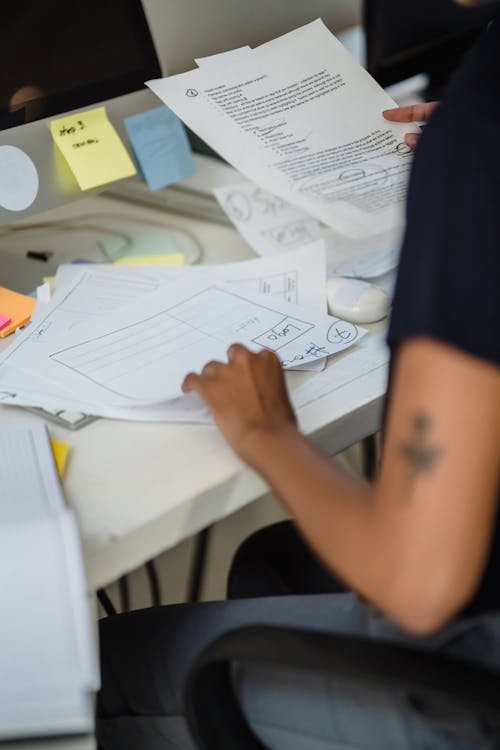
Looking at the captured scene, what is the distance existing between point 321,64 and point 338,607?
24.4 inches

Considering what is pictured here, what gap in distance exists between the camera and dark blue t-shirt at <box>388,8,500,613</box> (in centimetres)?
61

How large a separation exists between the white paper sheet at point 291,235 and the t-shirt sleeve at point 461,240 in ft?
1.77

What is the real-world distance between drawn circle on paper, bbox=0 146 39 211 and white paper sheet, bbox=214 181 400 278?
0.86 feet

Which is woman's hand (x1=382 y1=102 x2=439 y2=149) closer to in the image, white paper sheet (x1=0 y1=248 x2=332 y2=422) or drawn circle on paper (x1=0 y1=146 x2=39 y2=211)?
white paper sheet (x1=0 y1=248 x2=332 y2=422)

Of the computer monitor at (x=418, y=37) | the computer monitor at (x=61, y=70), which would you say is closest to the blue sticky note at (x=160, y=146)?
the computer monitor at (x=61, y=70)

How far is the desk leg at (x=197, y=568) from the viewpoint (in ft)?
5.49

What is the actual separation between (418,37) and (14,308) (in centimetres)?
82

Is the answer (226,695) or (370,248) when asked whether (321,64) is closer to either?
(370,248)

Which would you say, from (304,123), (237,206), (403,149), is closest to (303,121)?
(304,123)

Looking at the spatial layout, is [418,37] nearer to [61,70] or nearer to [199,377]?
[61,70]

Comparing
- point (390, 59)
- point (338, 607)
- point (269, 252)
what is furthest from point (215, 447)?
point (390, 59)

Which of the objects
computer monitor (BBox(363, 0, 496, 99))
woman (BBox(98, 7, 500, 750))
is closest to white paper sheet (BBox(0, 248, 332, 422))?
woman (BBox(98, 7, 500, 750))

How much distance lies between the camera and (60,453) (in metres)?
0.89

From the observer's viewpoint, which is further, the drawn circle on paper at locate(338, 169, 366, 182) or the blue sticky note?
the blue sticky note
